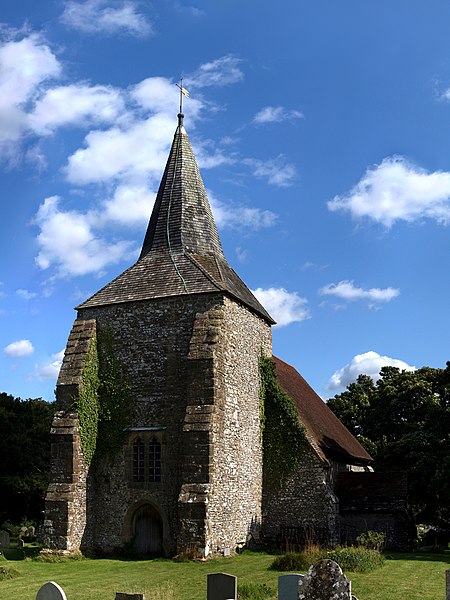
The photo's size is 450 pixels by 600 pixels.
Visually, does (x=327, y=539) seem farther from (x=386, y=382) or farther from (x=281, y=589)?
(x=386, y=382)

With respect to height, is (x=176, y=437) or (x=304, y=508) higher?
(x=176, y=437)

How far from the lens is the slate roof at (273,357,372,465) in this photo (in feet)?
86.0

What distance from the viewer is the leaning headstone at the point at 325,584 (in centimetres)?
780

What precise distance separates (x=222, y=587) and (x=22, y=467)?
26114 mm

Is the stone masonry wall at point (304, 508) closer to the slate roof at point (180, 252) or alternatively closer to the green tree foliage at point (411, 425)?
the green tree foliage at point (411, 425)

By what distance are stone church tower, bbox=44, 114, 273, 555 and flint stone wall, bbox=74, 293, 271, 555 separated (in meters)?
0.04

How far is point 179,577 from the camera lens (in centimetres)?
1691

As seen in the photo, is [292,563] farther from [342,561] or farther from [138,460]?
[138,460]

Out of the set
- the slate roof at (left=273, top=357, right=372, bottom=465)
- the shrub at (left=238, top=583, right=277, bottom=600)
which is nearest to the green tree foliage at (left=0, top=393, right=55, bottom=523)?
the slate roof at (left=273, top=357, right=372, bottom=465)

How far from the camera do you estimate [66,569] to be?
63.6ft

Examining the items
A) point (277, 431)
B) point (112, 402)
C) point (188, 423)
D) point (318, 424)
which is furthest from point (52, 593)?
point (318, 424)

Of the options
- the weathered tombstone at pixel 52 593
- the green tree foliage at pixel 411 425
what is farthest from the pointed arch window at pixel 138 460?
the weathered tombstone at pixel 52 593

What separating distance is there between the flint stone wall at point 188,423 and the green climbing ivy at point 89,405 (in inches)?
31.9

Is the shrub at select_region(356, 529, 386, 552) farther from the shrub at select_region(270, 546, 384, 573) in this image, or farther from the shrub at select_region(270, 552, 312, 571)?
the shrub at select_region(270, 552, 312, 571)
